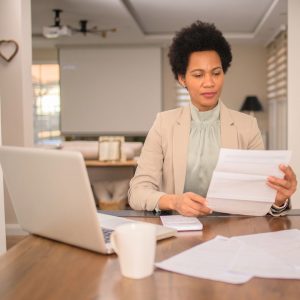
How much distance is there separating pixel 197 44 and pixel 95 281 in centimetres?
112

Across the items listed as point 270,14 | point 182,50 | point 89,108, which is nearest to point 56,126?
point 89,108

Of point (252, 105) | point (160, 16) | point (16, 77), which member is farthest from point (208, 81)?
point (252, 105)

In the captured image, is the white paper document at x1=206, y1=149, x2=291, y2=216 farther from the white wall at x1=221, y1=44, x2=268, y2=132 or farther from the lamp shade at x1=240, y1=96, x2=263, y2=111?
the white wall at x1=221, y1=44, x2=268, y2=132

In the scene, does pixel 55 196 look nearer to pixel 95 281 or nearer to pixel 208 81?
pixel 95 281

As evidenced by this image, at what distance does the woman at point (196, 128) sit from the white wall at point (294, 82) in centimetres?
248

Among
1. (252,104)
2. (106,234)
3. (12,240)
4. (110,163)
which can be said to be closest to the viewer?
(106,234)

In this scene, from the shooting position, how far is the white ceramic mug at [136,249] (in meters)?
0.86

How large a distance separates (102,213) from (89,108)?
7376mm

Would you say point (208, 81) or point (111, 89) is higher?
point (111, 89)

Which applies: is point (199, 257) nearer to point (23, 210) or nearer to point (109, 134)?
point (23, 210)

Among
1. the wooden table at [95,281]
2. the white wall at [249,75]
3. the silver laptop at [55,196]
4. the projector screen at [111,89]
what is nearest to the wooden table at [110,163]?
the silver laptop at [55,196]

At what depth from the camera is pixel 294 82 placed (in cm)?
410

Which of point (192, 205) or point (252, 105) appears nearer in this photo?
point (192, 205)

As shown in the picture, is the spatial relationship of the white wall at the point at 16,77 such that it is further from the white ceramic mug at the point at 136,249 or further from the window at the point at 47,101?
the window at the point at 47,101
